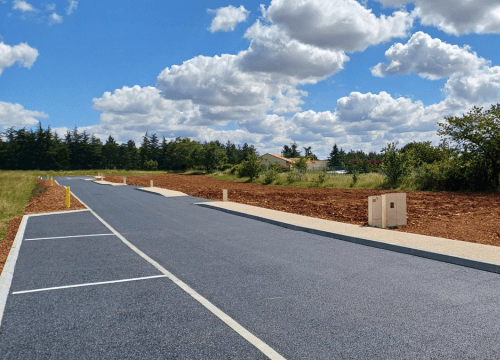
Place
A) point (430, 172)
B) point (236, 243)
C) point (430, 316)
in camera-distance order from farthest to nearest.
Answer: point (430, 172) → point (236, 243) → point (430, 316)

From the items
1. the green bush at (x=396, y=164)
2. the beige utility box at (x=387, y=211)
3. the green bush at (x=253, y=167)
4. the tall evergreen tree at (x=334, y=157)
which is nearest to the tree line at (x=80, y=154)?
the tall evergreen tree at (x=334, y=157)

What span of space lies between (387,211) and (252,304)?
6803 mm

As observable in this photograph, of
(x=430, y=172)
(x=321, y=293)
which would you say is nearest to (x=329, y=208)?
(x=321, y=293)

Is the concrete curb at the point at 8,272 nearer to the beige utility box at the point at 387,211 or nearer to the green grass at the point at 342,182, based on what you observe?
the beige utility box at the point at 387,211

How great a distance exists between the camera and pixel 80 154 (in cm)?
9938

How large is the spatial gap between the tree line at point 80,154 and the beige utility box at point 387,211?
68949 mm

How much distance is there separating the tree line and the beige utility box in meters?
68.9

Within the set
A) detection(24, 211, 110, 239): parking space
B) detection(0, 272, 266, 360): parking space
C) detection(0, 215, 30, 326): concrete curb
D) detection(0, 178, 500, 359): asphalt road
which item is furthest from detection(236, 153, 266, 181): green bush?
detection(0, 272, 266, 360): parking space

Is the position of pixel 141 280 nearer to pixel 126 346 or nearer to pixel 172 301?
pixel 172 301

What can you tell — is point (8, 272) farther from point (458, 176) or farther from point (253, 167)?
point (253, 167)

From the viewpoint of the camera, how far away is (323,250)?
777 cm

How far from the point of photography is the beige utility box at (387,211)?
33.9 feet

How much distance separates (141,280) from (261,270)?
1899mm

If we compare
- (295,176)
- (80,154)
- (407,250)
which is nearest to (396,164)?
(295,176)
